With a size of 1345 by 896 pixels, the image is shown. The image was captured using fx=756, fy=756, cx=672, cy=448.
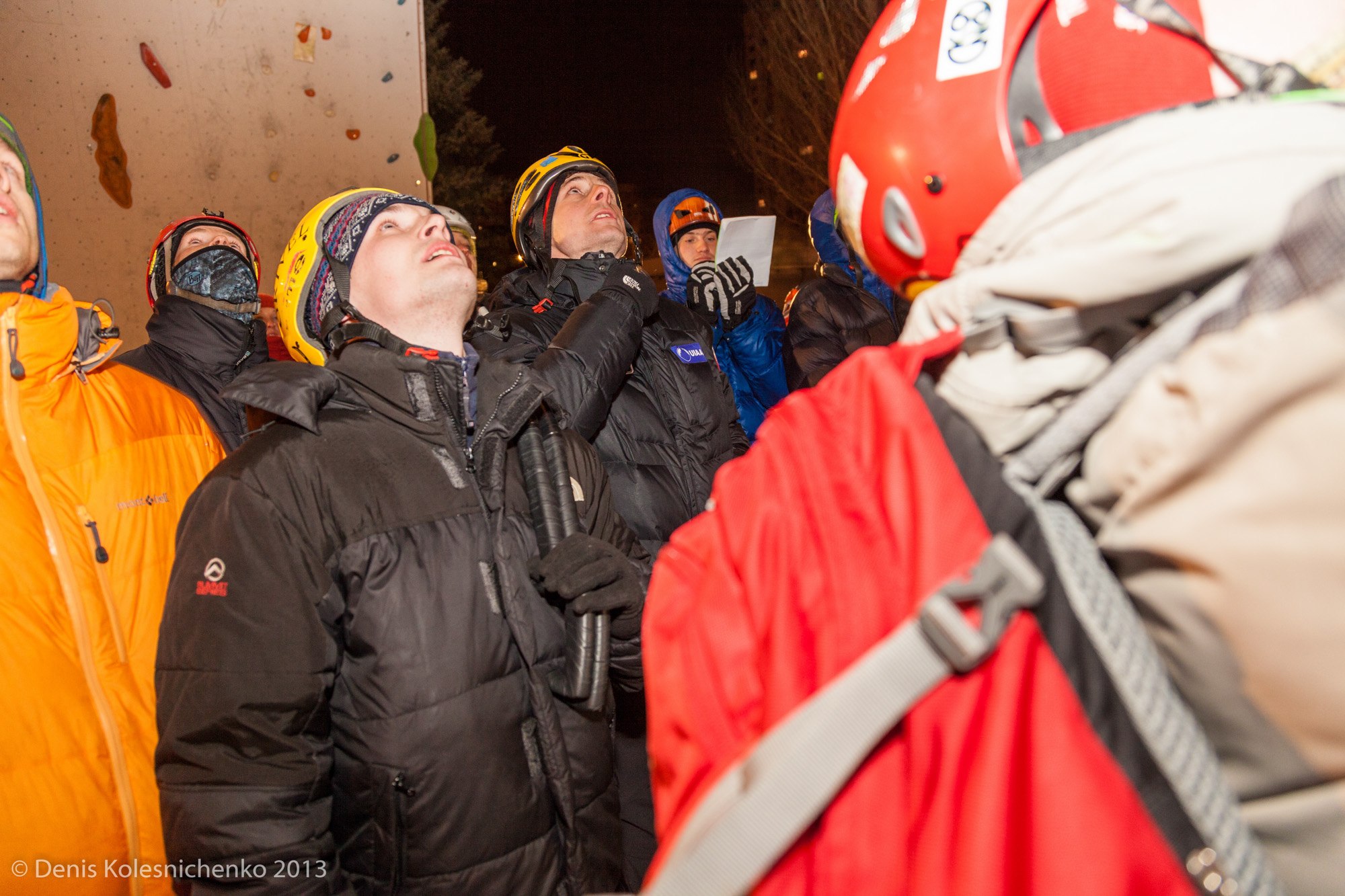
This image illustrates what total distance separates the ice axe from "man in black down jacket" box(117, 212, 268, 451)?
1629mm

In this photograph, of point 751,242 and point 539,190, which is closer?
point 539,190

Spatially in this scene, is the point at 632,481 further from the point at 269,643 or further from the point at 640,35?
the point at 640,35

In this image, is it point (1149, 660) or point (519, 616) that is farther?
point (519, 616)

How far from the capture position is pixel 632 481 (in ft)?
9.02

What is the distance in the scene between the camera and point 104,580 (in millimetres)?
1873

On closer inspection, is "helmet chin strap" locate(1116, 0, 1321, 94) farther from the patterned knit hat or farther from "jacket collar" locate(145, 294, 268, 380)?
"jacket collar" locate(145, 294, 268, 380)

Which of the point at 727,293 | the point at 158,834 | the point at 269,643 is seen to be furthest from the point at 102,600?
the point at 727,293

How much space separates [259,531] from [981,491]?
142 cm

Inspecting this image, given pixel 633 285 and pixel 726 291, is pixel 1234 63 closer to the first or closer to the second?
pixel 633 285

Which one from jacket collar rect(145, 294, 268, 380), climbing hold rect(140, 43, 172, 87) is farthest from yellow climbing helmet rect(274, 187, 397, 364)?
climbing hold rect(140, 43, 172, 87)

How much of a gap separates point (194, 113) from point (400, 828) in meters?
5.98

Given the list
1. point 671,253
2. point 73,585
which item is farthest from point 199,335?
point 671,253

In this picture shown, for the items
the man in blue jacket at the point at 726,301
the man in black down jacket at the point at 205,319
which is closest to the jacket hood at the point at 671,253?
the man in blue jacket at the point at 726,301

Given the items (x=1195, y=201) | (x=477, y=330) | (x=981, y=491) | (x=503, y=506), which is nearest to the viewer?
(x=1195, y=201)
